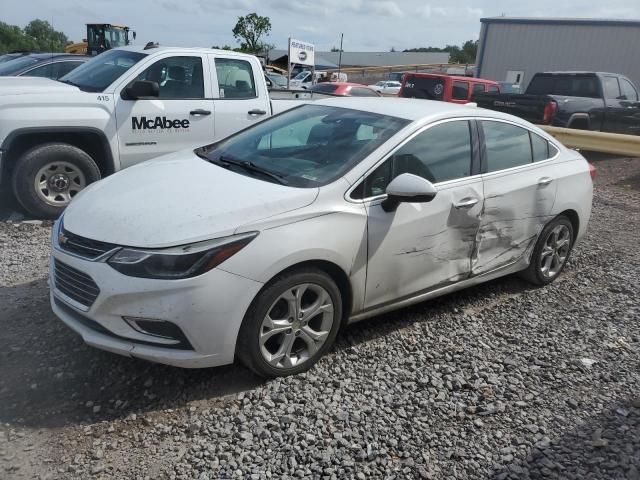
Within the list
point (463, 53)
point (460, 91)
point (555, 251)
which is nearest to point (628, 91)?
point (460, 91)

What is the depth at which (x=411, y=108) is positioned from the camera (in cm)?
415

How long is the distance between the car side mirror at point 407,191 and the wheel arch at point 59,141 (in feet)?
13.3

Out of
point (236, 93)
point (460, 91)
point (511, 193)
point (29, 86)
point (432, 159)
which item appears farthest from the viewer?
point (460, 91)

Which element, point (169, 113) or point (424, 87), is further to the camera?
point (424, 87)

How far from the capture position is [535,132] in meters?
4.75

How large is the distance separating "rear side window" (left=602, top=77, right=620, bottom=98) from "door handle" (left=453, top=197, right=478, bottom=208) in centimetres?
1018

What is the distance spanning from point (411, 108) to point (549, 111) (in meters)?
8.07

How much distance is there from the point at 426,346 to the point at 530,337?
84cm

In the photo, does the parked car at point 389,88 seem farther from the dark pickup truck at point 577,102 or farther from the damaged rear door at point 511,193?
the damaged rear door at point 511,193

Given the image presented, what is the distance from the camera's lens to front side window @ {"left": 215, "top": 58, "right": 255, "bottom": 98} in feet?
23.0

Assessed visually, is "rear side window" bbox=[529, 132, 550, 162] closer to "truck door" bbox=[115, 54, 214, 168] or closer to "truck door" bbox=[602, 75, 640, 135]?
"truck door" bbox=[115, 54, 214, 168]

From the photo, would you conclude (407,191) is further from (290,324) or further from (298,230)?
(290,324)

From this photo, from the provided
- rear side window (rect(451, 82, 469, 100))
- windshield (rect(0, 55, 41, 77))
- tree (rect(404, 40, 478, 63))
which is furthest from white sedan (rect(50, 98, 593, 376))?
tree (rect(404, 40, 478, 63))

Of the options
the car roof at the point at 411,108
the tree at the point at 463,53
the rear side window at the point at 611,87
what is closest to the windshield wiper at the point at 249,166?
the car roof at the point at 411,108
